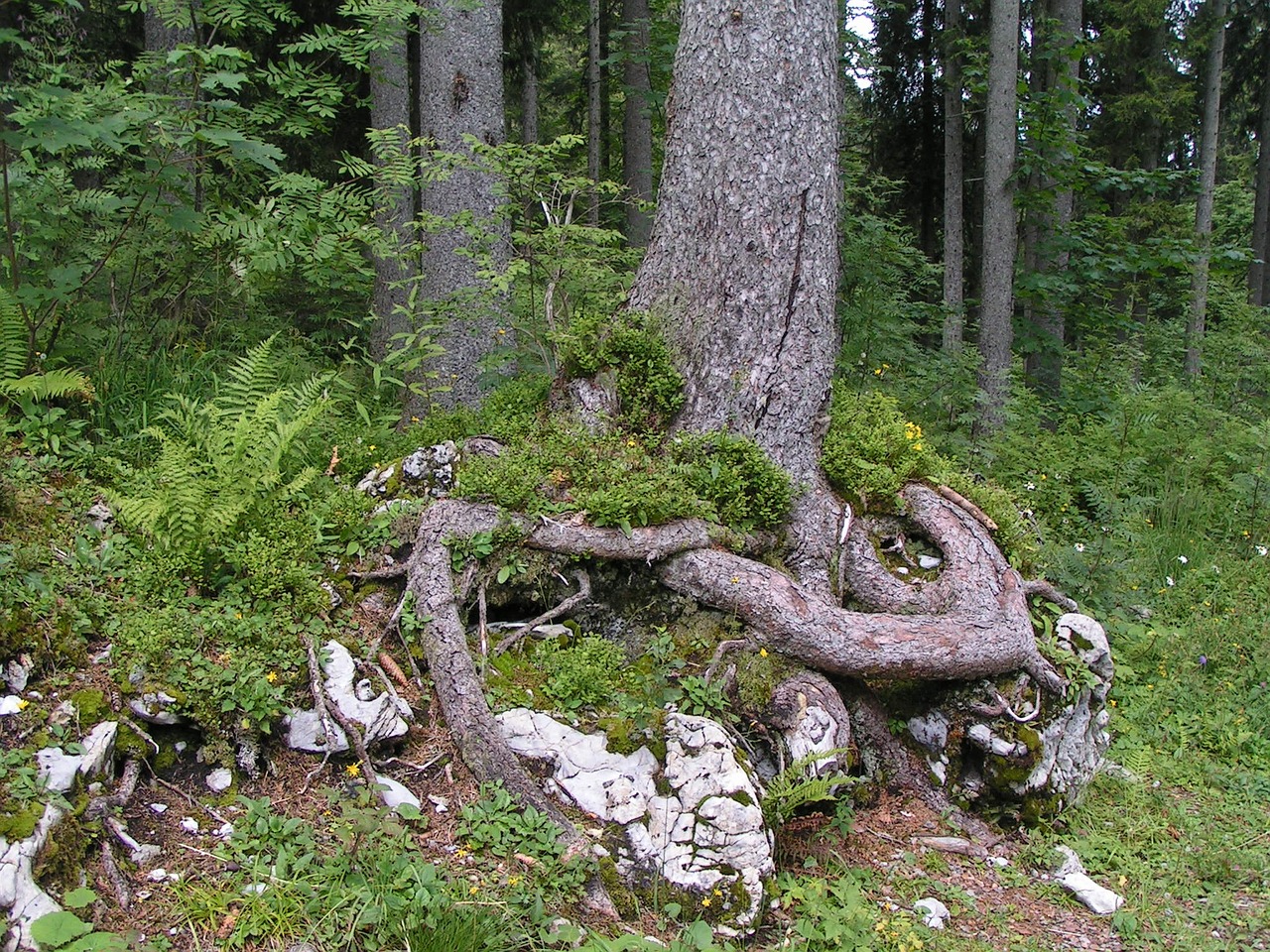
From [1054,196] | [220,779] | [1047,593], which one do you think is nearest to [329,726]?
[220,779]

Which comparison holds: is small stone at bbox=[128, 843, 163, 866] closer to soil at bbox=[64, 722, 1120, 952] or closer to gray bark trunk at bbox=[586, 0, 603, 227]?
soil at bbox=[64, 722, 1120, 952]

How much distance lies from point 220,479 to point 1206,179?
1735 cm

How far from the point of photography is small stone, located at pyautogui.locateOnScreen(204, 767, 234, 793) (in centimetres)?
355

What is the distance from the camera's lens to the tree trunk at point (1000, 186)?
10.3 m

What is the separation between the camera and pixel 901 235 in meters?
9.02

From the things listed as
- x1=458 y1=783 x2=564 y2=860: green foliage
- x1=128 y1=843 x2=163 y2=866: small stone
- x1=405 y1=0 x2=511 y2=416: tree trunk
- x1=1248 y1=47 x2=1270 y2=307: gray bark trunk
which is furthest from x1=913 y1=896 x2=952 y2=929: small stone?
x1=1248 y1=47 x2=1270 y2=307: gray bark trunk

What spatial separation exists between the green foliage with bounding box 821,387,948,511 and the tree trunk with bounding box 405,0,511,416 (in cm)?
290

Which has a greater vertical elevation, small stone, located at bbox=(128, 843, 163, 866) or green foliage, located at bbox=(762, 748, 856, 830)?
small stone, located at bbox=(128, 843, 163, 866)

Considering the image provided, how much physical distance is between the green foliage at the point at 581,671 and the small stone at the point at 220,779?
1.42 meters

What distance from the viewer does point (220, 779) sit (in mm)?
3578

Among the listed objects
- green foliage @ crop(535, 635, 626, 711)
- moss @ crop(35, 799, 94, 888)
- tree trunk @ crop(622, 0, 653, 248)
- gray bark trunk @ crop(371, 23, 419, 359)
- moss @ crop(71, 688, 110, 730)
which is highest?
tree trunk @ crop(622, 0, 653, 248)

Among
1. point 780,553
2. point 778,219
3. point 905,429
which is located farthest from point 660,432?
point 905,429

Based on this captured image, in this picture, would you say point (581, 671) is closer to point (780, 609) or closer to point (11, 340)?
A: point (780, 609)

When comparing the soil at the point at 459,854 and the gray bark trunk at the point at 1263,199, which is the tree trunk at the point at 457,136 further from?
the gray bark trunk at the point at 1263,199
